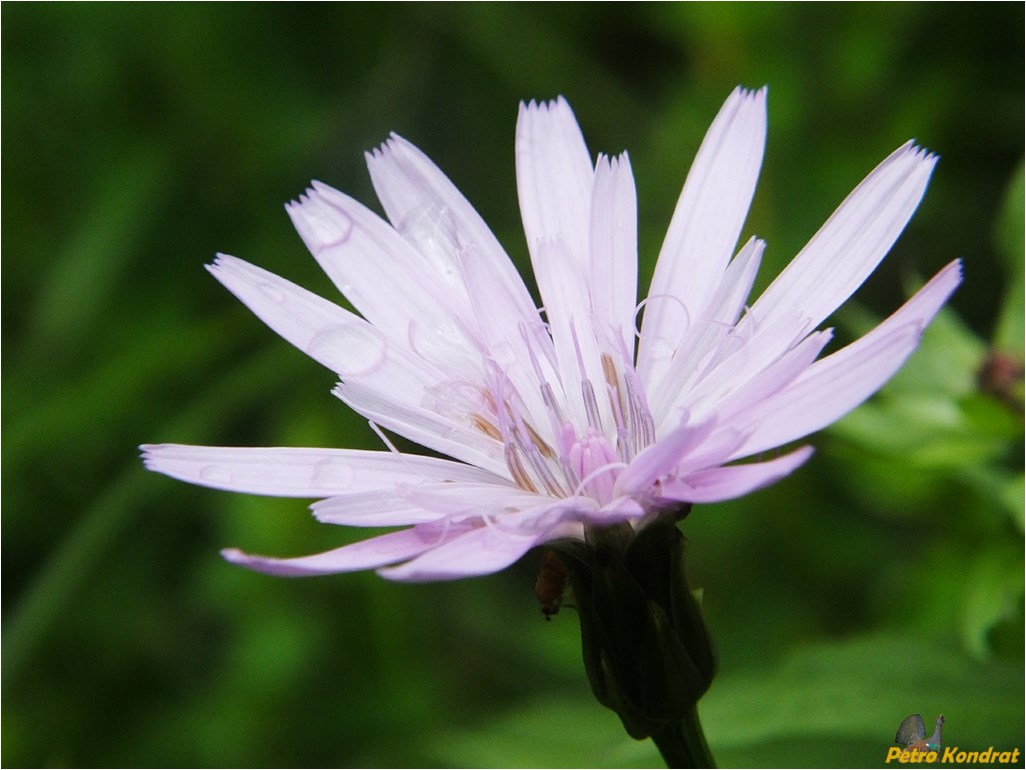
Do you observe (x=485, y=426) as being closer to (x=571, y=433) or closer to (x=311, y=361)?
(x=571, y=433)

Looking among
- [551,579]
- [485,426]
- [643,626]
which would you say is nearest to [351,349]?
[485,426]

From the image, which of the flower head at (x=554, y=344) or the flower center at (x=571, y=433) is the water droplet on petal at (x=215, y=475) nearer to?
the flower head at (x=554, y=344)

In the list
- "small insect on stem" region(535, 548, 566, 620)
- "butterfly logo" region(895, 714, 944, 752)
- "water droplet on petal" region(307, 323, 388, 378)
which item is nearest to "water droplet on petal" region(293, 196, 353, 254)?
"water droplet on petal" region(307, 323, 388, 378)

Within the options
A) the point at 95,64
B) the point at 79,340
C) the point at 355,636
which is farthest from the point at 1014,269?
the point at 95,64

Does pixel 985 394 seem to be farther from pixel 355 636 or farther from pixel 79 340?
pixel 79 340

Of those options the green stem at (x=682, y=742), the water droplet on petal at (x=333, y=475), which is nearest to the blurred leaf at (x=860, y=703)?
the green stem at (x=682, y=742)

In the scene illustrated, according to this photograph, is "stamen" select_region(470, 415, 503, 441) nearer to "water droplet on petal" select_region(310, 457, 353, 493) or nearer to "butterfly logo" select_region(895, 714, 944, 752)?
"water droplet on petal" select_region(310, 457, 353, 493)

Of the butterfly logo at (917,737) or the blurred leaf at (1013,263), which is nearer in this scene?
the butterfly logo at (917,737)
